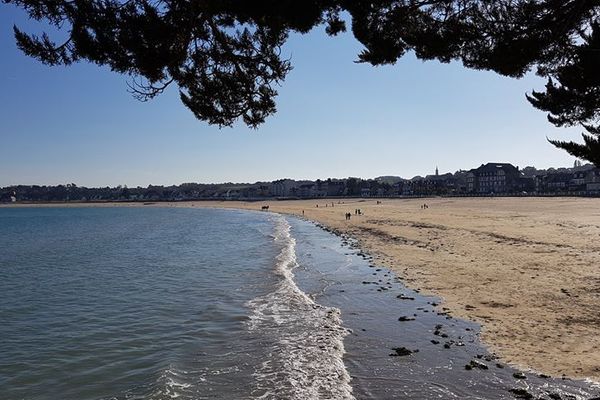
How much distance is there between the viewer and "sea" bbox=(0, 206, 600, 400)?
25.1 feet

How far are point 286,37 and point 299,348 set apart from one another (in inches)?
255

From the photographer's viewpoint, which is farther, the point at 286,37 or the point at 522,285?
the point at 522,285

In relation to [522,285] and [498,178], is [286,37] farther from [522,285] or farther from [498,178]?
[498,178]

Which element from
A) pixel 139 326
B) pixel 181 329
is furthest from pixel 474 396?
pixel 139 326

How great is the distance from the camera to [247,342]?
34.1ft

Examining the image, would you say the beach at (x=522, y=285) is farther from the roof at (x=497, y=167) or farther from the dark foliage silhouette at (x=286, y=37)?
the roof at (x=497, y=167)

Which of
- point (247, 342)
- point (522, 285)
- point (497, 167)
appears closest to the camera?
point (247, 342)

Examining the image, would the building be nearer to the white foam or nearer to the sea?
the sea

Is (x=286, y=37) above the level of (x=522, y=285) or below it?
above

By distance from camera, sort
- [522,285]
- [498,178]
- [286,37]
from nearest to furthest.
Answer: [286,37]
[522,285]
[498,178]

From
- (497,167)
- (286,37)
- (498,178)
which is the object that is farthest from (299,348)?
(497,167)

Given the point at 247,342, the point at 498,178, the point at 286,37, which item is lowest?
the point at 247,342

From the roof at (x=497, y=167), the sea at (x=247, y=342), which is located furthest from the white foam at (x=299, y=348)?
the roof at (x=497, y=167)

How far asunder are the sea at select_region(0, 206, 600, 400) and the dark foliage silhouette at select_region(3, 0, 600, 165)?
450cm
